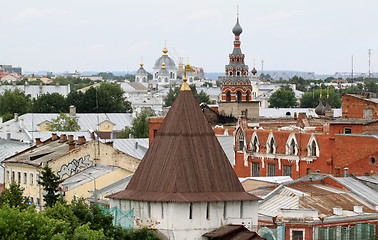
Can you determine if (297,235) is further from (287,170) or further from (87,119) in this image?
(87,119)

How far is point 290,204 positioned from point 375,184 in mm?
6218

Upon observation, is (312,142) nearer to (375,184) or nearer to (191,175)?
(375,184)

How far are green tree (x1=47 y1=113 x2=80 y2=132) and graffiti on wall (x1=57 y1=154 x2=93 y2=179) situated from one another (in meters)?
48.4

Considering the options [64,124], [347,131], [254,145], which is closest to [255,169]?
[254,145]

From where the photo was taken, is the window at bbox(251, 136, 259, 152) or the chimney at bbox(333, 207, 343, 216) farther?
the window at bbox(251, 136, 259, 152)

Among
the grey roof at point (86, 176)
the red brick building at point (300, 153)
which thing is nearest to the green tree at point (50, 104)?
the red brick building at point (300, 153)

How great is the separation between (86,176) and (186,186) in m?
22.4

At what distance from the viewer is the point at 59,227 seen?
102 feet

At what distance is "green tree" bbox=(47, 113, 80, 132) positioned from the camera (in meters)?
104

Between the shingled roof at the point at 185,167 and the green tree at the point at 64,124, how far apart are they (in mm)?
71390

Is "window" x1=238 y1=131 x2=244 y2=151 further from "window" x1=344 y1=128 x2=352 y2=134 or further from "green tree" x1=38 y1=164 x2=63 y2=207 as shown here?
"green tree" x1=38 y1=164 x2=63 y2=207

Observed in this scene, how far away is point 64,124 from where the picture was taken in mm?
107250

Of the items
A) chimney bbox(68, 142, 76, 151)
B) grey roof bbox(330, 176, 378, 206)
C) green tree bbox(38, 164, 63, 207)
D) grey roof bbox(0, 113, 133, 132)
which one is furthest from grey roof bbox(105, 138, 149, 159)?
grey roof bbox(0, 113, 133, 132)

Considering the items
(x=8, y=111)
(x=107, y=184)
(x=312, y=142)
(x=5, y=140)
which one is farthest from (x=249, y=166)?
(x=8, y=111)
